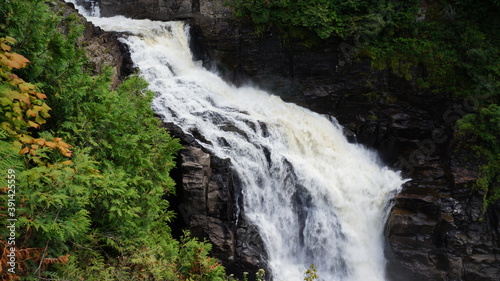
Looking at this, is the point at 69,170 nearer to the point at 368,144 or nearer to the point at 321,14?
the point at 368,144

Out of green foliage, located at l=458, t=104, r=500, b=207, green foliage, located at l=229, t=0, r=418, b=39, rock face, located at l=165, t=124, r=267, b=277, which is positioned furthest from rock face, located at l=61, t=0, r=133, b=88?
green foliage, located at l=458, t=104, r=500, b=207

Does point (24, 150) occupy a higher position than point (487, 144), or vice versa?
point (24, 150)

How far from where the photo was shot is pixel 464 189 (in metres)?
11.5

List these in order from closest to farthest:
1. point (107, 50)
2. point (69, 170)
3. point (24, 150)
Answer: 1. point (24, 150)
2. point (69, 170)
3. point (107, 50)

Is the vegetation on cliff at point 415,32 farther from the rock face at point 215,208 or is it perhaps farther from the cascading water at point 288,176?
the rock face at point 215,208

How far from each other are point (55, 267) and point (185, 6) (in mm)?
14106

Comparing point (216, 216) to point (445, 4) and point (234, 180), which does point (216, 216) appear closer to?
point (234, 180)

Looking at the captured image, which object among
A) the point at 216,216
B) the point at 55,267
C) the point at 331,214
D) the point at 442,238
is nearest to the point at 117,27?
the point at 216,216

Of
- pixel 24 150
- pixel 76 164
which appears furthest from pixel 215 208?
pixel 24 150

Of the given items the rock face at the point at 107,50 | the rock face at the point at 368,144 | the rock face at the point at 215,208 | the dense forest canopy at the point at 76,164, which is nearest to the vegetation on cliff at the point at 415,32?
the rock face at the point at 368,144

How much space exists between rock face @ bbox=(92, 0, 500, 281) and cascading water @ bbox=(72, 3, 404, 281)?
0.59 metres

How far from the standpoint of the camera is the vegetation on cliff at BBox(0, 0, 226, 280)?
338 cm

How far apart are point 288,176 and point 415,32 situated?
902 cm

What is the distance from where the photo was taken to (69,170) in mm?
3719
